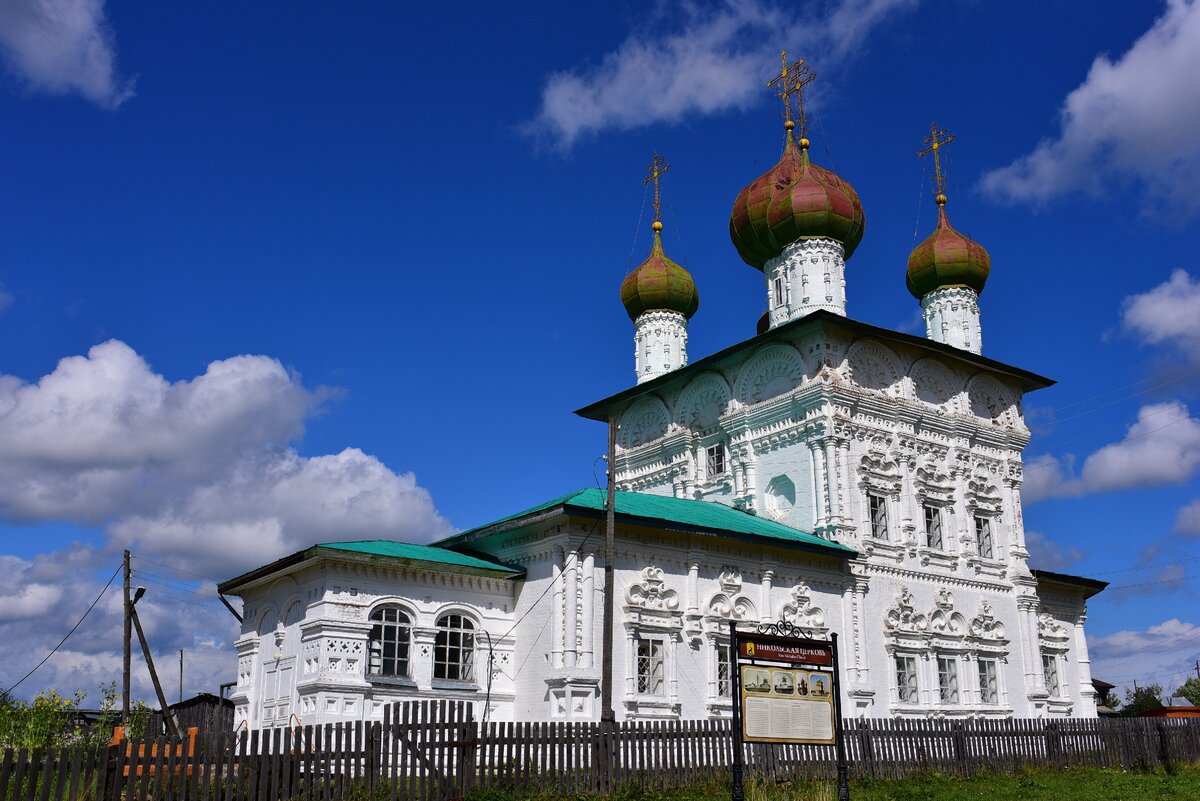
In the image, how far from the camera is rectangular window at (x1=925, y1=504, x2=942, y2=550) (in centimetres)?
2359

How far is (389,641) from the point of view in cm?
1686

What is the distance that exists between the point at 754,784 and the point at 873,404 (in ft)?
34.2

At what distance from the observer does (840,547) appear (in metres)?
20.9

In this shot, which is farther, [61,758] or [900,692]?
[900,692]

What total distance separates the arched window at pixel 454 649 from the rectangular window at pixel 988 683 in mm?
11469

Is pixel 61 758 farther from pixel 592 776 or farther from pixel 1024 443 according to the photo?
pixel 1024 443

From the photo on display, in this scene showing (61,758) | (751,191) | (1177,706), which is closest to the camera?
(61,758)

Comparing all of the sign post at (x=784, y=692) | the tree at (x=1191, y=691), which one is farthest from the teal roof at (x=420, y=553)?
the tree at (x=1191, y=691)

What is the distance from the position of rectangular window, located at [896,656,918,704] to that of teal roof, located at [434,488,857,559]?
264cm

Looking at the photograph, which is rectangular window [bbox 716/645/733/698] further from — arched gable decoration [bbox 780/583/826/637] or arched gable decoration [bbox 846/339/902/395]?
arched gable decoration [bbox 846/339/902/395]

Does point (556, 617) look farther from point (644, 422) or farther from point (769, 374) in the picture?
point (644, 422)

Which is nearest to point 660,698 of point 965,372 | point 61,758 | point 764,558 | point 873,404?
point 764,558

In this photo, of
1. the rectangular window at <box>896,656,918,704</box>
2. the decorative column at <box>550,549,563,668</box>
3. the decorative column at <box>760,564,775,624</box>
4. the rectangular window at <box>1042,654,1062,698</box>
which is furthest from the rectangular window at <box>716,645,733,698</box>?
the rectangular window at <box>1042,654,1062,698</box>

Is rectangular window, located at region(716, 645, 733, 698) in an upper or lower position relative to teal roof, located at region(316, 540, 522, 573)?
lower
